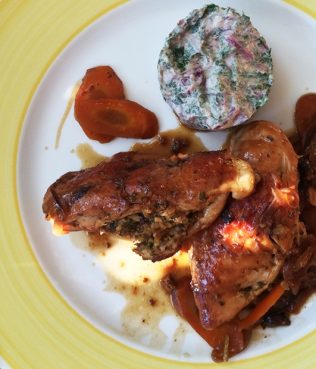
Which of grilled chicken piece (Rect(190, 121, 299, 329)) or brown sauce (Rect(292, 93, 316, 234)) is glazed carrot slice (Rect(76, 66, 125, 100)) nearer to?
grilled chicken piece (Rect(190, 121, 299, 329))

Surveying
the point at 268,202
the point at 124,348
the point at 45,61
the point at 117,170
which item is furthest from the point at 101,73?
the point at 124,348

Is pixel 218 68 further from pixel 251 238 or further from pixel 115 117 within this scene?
pixel 251 238

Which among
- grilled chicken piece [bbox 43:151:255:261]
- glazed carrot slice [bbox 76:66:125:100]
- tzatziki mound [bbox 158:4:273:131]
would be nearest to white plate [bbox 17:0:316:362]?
glazed carrot slice [bbox 76:66:125:100]

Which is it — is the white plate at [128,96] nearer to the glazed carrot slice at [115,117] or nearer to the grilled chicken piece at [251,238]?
the glazed carrot slice at [115,117]

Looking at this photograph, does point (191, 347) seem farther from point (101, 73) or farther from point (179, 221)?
point (101, 73)

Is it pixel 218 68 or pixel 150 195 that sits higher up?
pixel 218 68

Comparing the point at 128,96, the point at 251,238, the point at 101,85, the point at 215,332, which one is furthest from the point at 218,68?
the point at 215,332
